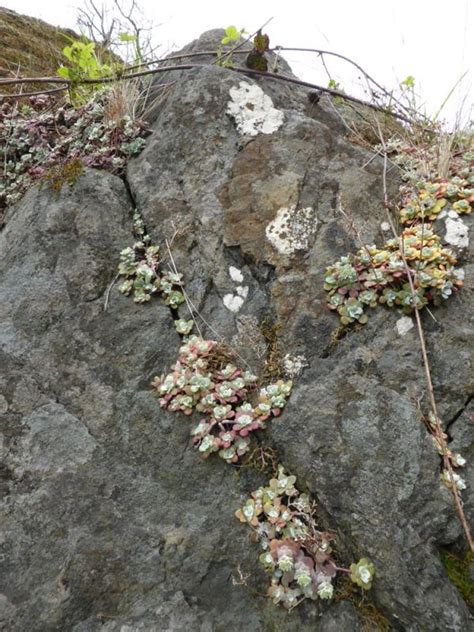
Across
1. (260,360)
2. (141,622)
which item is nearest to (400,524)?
(260,360)

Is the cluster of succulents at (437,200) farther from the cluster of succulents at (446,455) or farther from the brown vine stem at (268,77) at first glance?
the cluster of succulents at (446,455)

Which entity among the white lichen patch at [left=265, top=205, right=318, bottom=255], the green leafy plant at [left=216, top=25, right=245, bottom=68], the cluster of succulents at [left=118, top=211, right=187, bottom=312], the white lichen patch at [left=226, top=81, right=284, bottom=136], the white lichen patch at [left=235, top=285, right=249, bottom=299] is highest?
the green leafy plant at [left=216, top=25, right=245, bottom=68]

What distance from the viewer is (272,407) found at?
2.31 metres

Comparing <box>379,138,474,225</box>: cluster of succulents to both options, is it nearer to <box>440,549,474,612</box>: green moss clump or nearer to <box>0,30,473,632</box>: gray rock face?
<box>0,30,473,632</box>: gray rock face

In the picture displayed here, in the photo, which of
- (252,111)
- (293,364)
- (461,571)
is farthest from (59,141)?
(461,571)

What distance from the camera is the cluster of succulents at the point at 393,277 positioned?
→ 2305 mm

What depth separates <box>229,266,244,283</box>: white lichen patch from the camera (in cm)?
273

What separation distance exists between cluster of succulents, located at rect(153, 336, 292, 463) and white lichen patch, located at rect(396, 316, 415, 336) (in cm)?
65

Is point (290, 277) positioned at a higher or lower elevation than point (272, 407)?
higher

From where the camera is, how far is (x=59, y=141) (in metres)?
3.64

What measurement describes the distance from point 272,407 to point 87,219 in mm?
1758

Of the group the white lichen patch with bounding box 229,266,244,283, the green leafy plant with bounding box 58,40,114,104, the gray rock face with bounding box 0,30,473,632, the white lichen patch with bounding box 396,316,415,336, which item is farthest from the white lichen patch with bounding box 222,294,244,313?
the green leafy plant with bounding box 58,40,114,104

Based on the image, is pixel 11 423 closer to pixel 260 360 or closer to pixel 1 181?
pixel 260 360

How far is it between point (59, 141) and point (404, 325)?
9.96 ft
